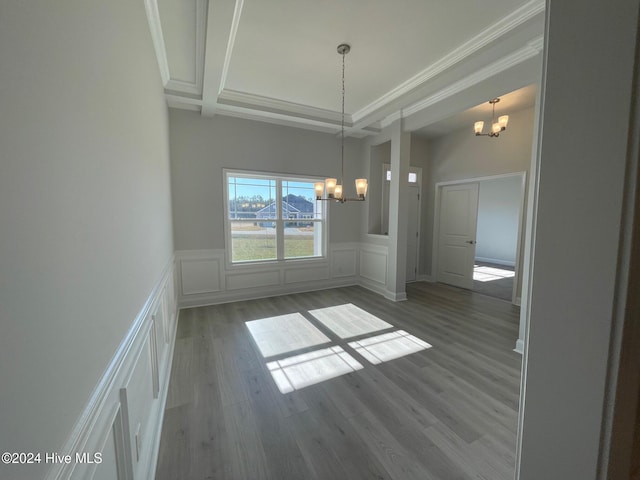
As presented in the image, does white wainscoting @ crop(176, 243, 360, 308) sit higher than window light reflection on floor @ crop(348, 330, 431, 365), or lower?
higher

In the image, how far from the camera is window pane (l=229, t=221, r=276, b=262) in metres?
4.45

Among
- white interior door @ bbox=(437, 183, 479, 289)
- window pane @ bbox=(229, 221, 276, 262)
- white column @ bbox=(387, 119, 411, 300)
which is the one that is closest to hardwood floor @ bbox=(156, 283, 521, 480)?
white column @ bbox=(387, 119, 411, 300)

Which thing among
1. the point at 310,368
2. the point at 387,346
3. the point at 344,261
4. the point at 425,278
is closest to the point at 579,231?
the point at 310,368

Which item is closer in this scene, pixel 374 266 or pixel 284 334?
pixel 284 334

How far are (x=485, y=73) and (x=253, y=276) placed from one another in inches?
172

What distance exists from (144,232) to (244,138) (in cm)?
310

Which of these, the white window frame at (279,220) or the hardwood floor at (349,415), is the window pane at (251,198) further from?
the hardwood floor at (349,415)

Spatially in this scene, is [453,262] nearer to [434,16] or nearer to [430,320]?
[430,320]

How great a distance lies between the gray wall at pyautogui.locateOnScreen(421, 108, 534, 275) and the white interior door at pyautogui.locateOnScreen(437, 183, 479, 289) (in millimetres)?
223

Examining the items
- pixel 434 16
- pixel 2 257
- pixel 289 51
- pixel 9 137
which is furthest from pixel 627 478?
pixel 289 51

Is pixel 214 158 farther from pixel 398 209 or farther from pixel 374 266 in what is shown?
pixel 374 266

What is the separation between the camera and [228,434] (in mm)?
1717

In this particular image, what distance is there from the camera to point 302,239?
5016 mm

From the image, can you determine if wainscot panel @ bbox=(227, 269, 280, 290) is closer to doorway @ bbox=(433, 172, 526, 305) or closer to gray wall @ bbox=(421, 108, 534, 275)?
gray wall @ bbox=(421, 108, 534, 275)
